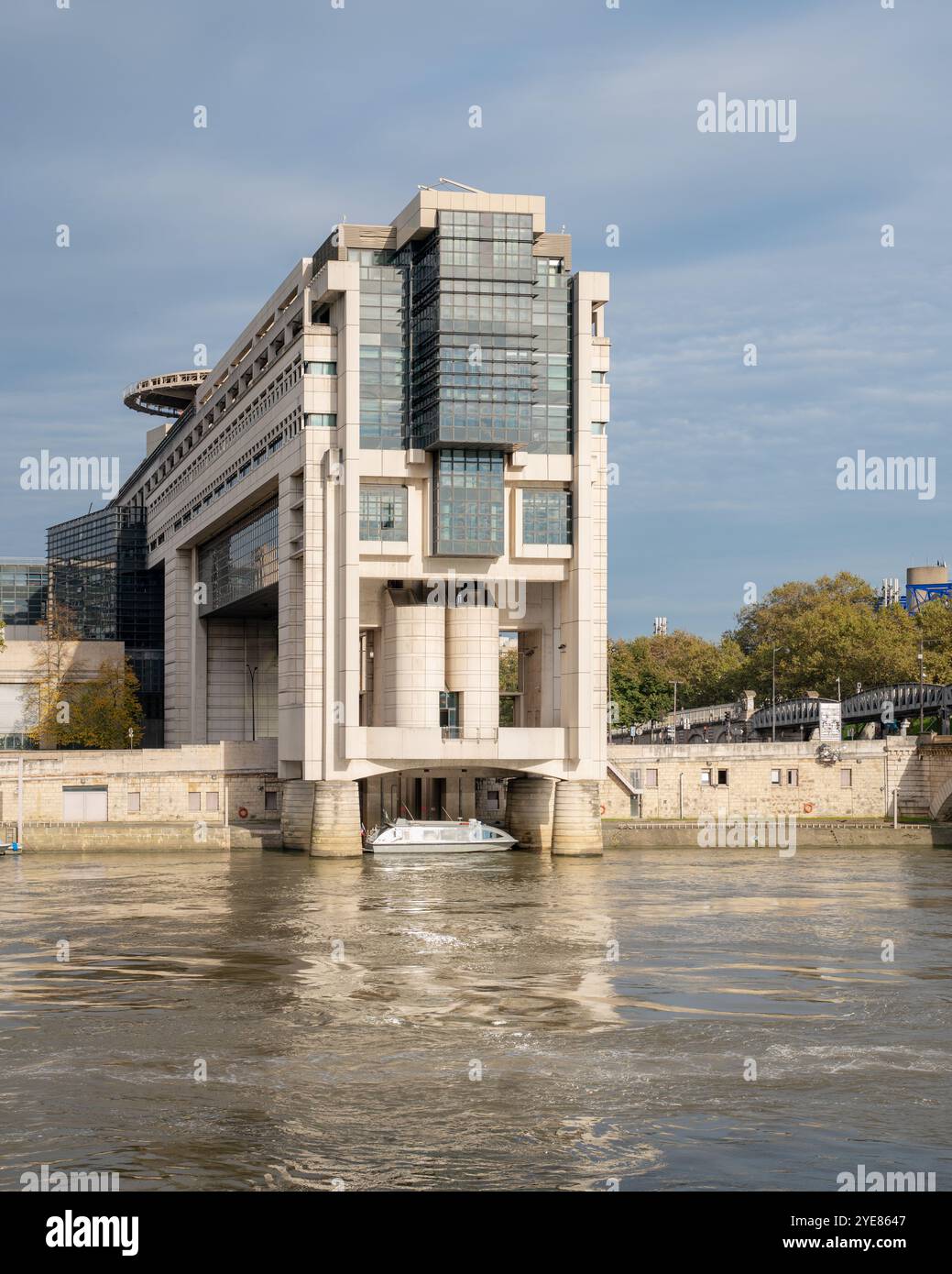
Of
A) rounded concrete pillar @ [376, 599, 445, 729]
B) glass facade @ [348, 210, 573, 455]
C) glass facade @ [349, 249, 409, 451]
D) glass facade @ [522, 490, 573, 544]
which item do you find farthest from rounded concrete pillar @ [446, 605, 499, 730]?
glass facade @ [349, 249, 409, 451]

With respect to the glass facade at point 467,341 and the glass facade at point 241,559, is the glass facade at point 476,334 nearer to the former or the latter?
the glass facade at point 467,341

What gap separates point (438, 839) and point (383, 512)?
19332 millimetres

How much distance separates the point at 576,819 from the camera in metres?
88.8

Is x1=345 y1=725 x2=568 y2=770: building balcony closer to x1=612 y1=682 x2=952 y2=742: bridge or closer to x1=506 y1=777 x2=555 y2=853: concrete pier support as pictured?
x1=506 y1=777 x2=555 y2=853: concrete pier support

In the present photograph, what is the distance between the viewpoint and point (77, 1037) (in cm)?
3344

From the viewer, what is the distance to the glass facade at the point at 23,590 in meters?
157

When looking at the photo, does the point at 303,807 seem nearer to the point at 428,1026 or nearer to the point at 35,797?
the point at 35,797

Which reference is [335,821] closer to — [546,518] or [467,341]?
[546,518]

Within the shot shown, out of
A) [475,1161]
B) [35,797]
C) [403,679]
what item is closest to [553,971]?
[475,1161]

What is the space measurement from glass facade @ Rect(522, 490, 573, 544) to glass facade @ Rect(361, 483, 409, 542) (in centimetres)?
716

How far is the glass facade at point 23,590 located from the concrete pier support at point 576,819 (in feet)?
277

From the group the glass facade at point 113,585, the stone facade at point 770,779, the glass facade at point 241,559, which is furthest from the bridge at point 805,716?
the glass facade at point 113,585

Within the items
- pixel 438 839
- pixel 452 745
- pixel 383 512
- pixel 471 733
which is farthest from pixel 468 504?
pixel 438 839
